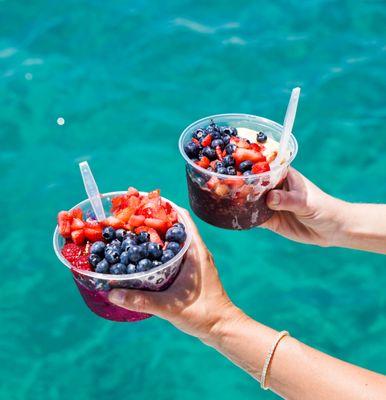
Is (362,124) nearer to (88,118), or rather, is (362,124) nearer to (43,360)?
(88,118)

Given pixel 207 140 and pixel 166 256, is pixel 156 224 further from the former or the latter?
pixel 207 140

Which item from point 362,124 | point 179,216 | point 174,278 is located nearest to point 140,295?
point 174,278

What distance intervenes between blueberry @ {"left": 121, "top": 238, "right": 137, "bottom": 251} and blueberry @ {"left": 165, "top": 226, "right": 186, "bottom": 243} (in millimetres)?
118

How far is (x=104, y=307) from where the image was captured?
2.17 meters

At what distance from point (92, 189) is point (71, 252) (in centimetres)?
22

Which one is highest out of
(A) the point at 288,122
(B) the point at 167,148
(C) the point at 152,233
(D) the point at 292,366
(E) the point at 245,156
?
(A) the point at 288,122

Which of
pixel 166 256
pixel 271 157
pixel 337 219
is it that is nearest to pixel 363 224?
pixel 337 219

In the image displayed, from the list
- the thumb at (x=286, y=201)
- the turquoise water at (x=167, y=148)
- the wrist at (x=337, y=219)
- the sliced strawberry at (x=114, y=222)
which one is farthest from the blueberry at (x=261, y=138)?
the turquoise water at (x=167, y=148)

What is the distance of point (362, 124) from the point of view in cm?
419

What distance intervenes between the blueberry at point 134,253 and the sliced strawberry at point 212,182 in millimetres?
411

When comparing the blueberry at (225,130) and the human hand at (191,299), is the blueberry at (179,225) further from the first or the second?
the blueberry at (225,130)

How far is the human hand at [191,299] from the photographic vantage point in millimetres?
1961

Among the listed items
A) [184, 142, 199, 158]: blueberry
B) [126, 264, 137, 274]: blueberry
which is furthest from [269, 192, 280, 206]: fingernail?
[126, 264, 137, 274]: blueberry

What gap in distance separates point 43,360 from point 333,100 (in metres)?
2.56
